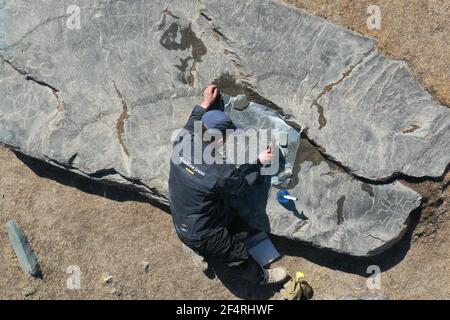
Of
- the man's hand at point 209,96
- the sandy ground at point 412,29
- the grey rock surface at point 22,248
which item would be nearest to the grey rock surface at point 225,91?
the man's hand at point 209,96

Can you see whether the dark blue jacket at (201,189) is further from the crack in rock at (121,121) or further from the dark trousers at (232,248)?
the crack in rock at (121,121)

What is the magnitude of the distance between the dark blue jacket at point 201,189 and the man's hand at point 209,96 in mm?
77

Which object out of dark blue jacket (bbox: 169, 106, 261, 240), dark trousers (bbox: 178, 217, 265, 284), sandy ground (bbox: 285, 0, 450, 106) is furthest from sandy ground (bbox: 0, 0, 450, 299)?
sandy ground (bbox: 285, 0, 450, 106)

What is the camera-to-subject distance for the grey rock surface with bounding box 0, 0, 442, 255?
4203 millimetres

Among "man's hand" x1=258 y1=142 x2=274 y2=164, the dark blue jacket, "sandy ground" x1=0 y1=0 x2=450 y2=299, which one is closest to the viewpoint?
the dark blue jacket

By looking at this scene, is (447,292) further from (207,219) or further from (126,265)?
(126,265)

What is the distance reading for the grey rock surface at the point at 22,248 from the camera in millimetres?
4707

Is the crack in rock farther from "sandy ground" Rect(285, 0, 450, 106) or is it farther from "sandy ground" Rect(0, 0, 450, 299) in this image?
"sandy ground" Rect(285, 0, 450, 106)

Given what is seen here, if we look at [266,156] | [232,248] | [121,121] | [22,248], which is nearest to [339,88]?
[266,156]

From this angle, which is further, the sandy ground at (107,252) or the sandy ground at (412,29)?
the sandy ground at (107,252)

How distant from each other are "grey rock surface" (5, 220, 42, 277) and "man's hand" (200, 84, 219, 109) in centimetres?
190

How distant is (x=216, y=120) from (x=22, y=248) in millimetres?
2023

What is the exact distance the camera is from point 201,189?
4004 mm

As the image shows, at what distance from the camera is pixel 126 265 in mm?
4789
